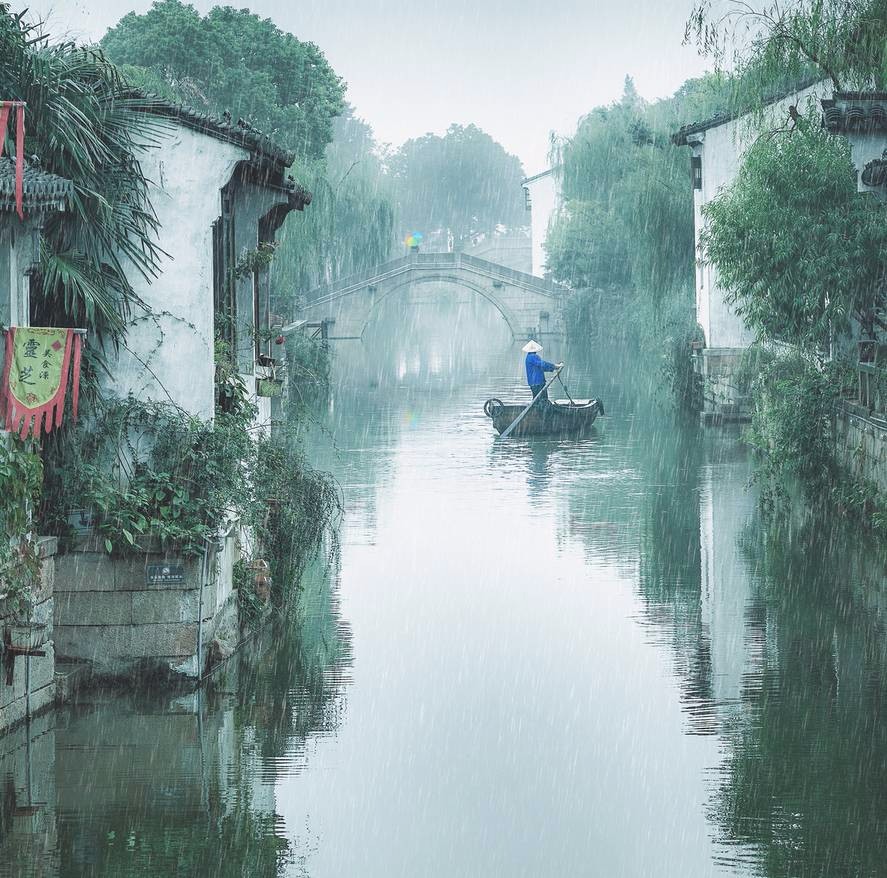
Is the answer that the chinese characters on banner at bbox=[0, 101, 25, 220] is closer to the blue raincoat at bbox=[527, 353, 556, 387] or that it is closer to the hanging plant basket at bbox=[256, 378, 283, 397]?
the hanging plant basket at bbox=[256, 378, 283, 397]

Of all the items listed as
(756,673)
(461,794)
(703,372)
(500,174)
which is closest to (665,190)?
(703,372)

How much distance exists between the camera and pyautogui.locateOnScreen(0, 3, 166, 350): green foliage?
344 inches

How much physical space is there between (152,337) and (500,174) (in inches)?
3341

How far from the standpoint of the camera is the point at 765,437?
17578 millimetres

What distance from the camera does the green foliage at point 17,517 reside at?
7660mm

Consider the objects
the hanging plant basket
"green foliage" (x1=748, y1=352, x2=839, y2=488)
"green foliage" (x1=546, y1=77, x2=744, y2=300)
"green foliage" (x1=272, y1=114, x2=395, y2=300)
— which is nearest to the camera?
the hanging plant basket

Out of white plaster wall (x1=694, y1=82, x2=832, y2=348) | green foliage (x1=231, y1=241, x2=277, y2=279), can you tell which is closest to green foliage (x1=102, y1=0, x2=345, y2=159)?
white plaster wall (x1=694, y1=82, x2=832, y2=348)

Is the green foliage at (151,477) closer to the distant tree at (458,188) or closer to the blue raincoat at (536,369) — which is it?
the blue raincoat at (536,369)

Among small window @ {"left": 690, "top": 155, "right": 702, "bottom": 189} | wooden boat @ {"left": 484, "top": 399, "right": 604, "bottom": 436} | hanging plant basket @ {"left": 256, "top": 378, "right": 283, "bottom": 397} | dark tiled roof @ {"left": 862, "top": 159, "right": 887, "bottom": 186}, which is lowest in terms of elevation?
wooden boat @ {"left": 484, "top": 399, "right": 604, "bottom": 436}

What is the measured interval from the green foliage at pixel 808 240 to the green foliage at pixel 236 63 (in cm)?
2202

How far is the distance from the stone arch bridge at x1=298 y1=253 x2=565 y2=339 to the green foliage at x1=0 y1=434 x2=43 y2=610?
46661mm

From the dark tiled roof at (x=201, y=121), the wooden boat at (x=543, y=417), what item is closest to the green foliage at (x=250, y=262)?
the dark tiled roof at (x=201, y=121)

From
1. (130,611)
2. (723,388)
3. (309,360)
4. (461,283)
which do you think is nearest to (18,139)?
(130,611)

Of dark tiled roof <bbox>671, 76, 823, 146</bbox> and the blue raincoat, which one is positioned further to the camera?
the blue raincoat
